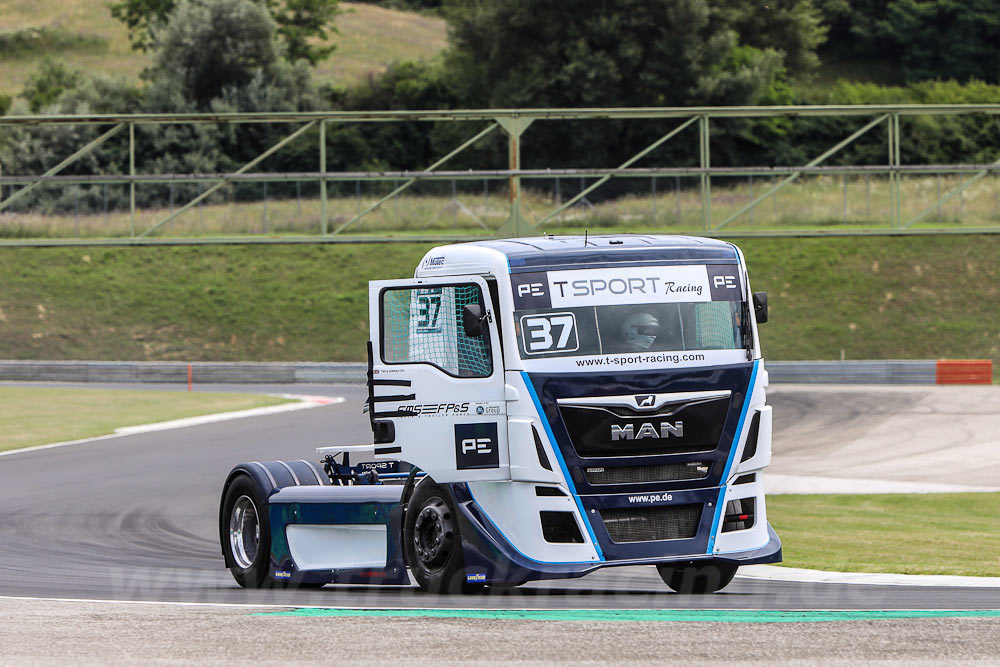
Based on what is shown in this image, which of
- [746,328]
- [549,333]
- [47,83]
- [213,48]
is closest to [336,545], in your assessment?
[549,333]

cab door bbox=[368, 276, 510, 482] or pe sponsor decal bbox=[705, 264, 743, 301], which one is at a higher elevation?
pe sponsor decal bbox=[705, 264, 743, 301]

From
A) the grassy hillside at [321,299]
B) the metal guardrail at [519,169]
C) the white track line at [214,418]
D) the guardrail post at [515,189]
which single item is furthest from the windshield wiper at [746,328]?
the grassy hillside at [321,299]

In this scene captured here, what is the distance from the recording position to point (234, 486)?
13211 mm

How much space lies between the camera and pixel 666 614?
1009 cm

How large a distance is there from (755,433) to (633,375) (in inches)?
45.7

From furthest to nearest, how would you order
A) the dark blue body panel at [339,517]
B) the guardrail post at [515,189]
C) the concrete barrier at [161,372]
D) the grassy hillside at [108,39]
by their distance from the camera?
the grassy hillside at [108,39]
the concrete barrier at [161,372]
the guardrail post at [515,189]
the dark blue body panel at [339,517]

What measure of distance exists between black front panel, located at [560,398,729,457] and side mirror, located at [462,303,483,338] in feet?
2.86

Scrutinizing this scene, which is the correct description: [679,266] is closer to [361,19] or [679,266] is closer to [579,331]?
[579,331]

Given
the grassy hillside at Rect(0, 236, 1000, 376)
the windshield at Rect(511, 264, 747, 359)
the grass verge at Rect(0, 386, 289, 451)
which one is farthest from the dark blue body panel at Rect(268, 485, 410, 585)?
the grassy hillside at Rect(0, 236, 1000, 376)

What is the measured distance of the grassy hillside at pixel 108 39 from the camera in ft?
330

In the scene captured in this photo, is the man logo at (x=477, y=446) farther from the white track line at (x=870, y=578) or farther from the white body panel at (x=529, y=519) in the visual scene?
the white track line at (x=870, y=578)

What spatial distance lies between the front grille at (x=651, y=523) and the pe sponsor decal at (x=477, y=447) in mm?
906

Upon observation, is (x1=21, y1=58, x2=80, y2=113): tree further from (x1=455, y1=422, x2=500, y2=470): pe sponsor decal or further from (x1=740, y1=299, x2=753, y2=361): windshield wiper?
(x1=740, y1=299, x2=753, y2=361): windshield wiper

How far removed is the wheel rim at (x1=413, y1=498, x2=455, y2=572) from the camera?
1118 centimetres
